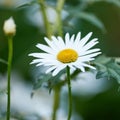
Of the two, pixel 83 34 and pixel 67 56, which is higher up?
pixel 83 34

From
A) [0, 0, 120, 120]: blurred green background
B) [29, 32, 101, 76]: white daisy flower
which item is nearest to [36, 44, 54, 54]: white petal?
[29, 32, 101, 76]: white daisy flower

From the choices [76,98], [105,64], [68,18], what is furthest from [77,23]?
[105,64]

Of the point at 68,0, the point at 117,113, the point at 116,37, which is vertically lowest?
the point at 117,113

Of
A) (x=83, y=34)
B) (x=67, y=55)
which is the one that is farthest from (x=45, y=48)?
(x=83, y=34)

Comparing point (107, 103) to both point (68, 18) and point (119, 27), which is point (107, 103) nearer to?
point (119, 27)

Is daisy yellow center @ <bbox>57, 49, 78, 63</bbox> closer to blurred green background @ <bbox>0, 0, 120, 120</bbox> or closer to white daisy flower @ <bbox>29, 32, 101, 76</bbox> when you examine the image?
white daisy flower @ <bbox>29, 32, 101, 76</bbox>

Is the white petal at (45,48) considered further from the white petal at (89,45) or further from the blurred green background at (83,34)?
the blurred green background at (83,34)

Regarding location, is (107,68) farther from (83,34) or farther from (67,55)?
(83,34)
